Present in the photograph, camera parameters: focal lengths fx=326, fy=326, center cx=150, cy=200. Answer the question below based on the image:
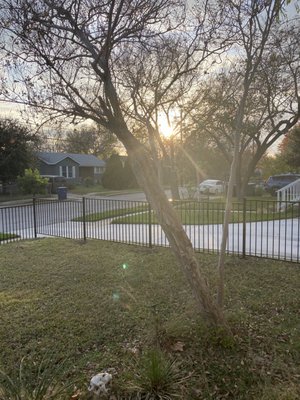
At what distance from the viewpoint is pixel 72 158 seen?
127 ft

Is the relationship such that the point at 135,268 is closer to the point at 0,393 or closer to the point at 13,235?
the point at 0,393

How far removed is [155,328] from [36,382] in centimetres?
130

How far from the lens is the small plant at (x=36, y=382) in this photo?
2490 millimetres

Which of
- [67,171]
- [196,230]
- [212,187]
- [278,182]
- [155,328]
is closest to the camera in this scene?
[155,328]

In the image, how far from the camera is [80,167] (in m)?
41.6

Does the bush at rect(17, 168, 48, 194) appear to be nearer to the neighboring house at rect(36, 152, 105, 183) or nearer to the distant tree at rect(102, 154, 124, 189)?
the neighboring house at rect(36, 152, 105, 183)

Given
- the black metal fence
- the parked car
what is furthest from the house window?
the black metal fence

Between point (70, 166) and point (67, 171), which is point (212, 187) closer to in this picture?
point (67, 171)

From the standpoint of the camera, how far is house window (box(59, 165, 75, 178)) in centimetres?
3688

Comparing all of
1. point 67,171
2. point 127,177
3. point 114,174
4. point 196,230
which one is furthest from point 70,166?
point 196,230

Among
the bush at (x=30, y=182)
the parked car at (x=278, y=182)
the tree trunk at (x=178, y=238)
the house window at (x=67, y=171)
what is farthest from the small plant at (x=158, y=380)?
the house window at (x=67, y=171)

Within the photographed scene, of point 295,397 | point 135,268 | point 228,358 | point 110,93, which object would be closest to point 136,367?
point 228,358

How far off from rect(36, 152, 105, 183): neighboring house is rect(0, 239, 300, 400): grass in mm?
29960

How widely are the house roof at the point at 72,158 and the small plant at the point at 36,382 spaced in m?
32.3
